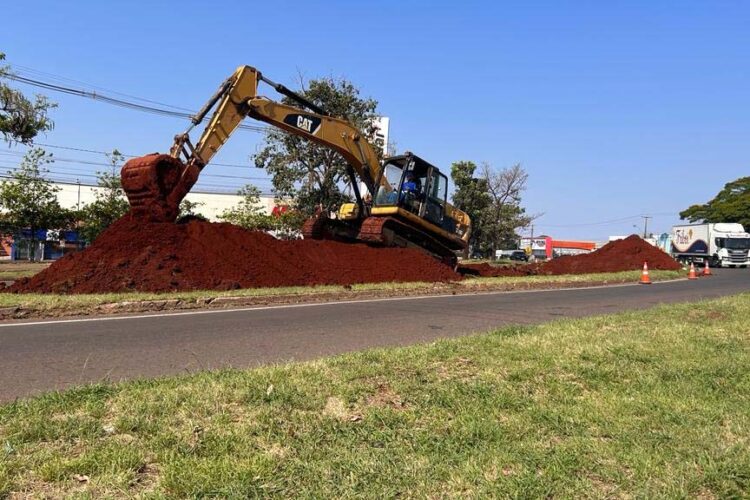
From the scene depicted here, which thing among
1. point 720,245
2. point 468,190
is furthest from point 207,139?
point 720,245

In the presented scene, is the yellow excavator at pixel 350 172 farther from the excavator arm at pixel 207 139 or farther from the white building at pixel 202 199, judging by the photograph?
the white building at pixel 202 199

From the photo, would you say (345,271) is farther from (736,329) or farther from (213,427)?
(213,427)

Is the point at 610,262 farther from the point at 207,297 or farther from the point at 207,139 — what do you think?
the point at 207,297

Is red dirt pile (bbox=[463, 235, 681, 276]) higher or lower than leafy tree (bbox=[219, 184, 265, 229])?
lower

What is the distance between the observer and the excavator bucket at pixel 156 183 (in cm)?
1500

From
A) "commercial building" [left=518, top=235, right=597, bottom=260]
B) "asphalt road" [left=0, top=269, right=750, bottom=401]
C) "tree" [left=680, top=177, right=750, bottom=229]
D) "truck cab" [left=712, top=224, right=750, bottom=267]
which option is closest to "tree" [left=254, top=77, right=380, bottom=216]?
"asphalt road" [left=0, top=269, right=750, bottom=401]

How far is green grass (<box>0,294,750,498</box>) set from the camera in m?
3.35

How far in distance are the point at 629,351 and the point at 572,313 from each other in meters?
5.49

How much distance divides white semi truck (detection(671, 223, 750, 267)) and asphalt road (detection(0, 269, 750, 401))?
38.5 m

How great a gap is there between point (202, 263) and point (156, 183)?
2.30 metres

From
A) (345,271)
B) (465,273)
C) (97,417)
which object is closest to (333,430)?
(97,417)

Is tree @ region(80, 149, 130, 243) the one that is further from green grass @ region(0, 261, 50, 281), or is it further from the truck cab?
the truck cab

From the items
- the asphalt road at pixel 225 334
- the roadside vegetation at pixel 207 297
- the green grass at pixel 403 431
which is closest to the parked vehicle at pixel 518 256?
the roadside vegetation at pixel 207 297

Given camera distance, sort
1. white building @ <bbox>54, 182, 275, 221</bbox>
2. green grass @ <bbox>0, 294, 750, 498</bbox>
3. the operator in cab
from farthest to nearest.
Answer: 1. white building @ <bbox>54, 182, 275, 221</bbox>
2. the operator in cab
3. green grass @ <bbox>0, 294, 750, 498</bbox>
